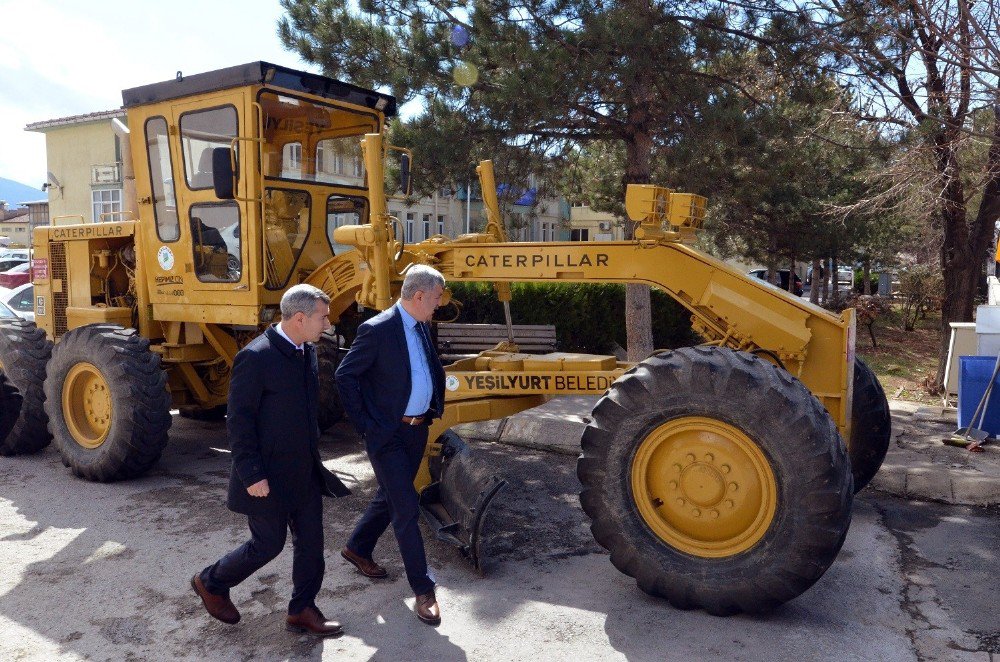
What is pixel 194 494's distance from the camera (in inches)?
252

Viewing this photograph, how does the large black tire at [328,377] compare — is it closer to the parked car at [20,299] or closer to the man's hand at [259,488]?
the man's hand at [259,488]

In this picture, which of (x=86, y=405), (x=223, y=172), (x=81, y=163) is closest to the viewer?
(x=223, y=172)

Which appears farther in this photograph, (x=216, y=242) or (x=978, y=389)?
(x=978, y=389)

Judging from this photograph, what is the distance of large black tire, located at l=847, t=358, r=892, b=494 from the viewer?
588 cm

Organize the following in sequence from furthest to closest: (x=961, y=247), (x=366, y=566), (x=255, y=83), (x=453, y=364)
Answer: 1. (x=961, y=247)
2. (x=255, y=83)
3. (x=453, y=364)
4. (x=366, y=566)

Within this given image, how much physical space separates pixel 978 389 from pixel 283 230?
5.99m

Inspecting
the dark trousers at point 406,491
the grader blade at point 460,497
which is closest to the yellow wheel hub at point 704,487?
the grader blade at point 460,497

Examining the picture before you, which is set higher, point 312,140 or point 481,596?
point 312,140

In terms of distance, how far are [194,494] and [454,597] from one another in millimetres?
2713

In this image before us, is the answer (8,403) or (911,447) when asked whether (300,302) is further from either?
(911,447)

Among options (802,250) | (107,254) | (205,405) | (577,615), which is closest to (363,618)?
(577,615)

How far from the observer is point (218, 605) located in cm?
411

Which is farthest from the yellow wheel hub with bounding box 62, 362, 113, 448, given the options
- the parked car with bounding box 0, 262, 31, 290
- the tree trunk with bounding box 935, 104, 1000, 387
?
the parked car with bounding box 0, 262, 31, 290

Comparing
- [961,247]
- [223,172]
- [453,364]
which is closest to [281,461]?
[453,364]
